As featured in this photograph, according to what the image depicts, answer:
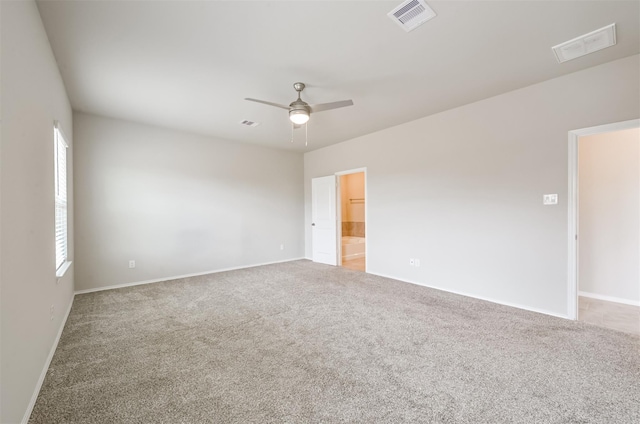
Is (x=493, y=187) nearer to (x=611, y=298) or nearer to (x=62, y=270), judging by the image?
(x=611, y=298)

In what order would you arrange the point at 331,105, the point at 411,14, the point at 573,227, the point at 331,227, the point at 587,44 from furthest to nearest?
the point at 331,227
the point at 573,227
the point at 331,105
the point at 587,44
the point at 411,14

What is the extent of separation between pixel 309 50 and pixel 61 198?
3204mm

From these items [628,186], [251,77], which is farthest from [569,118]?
[251,77]

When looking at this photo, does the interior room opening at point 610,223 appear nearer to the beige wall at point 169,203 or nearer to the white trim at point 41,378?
the white trim at point 41,378

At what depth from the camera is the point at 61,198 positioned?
3.05 meters

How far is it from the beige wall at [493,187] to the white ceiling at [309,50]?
A: 273 mm

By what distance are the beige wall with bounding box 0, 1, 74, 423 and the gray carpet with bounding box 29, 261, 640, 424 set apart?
352mm

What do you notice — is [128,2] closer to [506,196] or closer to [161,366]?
[161,366]

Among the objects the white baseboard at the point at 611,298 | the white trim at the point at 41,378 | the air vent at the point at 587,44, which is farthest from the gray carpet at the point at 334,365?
the air vent at the point at 587,44

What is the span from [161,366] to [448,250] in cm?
381

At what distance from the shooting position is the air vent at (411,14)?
6.47 ft

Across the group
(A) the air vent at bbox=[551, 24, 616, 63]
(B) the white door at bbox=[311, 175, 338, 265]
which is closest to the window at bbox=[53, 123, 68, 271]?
(B) the white door at bbox=[311, 175, 338, 265]

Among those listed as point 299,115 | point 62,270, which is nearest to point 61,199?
point 62,270

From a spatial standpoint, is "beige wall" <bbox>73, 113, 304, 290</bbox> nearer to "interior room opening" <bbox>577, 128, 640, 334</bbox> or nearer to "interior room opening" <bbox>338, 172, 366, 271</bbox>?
"interior room opening" <bbox>338, 172, 366, 271</bbox>
